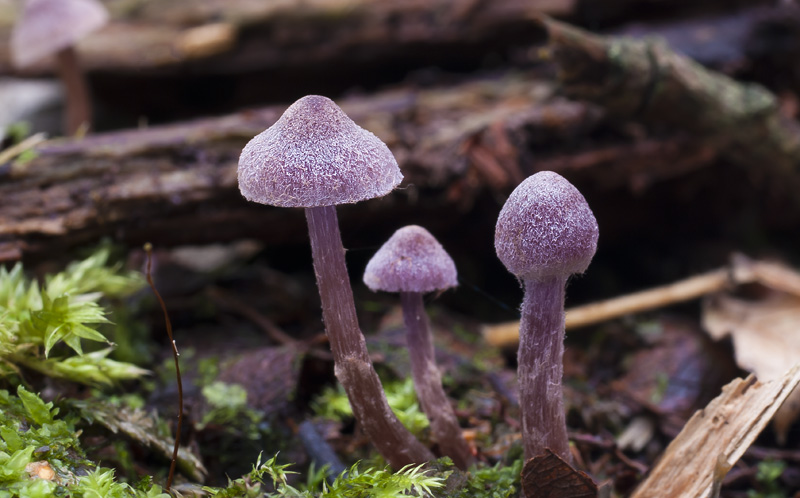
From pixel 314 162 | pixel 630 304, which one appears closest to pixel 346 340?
pixel 314 162

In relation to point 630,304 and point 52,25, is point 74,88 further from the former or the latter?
point 630,304

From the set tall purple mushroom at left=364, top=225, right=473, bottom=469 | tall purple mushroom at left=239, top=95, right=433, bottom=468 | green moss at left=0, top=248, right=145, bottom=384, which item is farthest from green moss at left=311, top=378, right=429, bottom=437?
green moss at left=0, top=248, right=145, bottom=384

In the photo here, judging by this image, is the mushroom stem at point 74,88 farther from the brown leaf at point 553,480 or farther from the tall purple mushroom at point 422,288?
the brown leaf at point 553,480

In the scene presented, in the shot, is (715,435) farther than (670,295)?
No

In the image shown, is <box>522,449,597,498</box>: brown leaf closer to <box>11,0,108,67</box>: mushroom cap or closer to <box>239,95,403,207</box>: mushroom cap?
<box>239,95,403,207</box>: mushroom cap

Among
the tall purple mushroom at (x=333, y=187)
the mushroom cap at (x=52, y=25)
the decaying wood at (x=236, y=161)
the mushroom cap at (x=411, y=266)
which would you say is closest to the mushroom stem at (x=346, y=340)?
the tall purple mushroom at (x=333, y=187)

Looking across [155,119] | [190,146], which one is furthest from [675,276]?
[155,119]

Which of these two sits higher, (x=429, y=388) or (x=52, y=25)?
(x=52, y=25)
